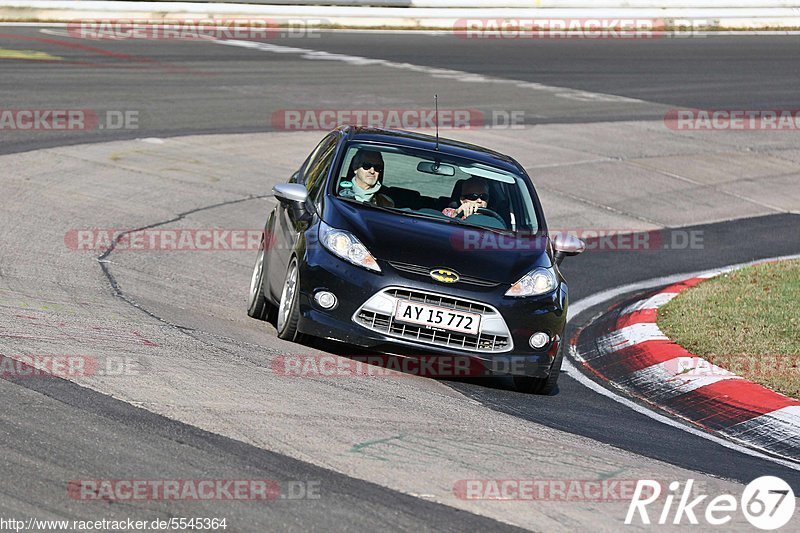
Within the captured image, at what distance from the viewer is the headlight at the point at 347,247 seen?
27.2 feet

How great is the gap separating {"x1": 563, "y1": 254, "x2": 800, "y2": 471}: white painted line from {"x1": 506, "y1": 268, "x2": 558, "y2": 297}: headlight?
2.92 feet

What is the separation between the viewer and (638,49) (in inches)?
1190

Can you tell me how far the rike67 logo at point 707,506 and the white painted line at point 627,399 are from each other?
43.3 inches

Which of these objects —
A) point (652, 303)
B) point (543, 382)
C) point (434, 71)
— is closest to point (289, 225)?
point (543, 382)

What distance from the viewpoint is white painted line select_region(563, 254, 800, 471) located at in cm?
762

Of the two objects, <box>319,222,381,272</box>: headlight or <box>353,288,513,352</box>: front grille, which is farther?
<box>319,222,381,272</box>: headlight

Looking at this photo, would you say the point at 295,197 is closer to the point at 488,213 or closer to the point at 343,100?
the point at 488,213

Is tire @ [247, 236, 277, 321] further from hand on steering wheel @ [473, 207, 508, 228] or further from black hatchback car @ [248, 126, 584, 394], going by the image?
hand on steering wheel @ [473, 207, 508, 228]

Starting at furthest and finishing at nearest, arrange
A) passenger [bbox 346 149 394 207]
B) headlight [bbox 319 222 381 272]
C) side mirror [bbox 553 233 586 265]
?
passenger [bbox 346 149 394 207], side mirror [bbox 553 233 586 265], headlight [bbox 319 222 381 272]

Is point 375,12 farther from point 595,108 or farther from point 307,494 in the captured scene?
point 307,494

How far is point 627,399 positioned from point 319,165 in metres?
2.92

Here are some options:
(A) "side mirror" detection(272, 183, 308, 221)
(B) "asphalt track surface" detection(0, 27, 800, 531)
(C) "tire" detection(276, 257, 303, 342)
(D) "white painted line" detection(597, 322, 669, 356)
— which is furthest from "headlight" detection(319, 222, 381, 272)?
(D) "white painted line" detection(597, 322, 669, 356)

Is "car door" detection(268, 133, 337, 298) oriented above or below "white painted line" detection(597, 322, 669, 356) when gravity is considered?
above

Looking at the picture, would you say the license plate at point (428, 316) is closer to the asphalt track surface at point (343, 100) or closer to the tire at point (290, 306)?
the asphalt track surface at point (343, 100)
